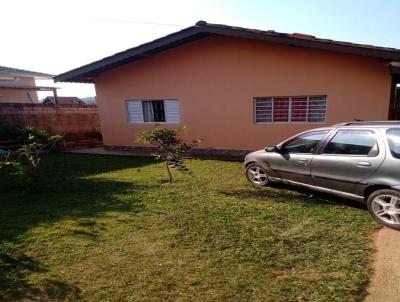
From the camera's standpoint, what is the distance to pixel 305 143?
5.53m

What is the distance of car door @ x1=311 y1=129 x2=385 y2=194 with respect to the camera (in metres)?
4.36

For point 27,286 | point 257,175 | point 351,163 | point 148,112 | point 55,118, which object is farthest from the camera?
point 55,118

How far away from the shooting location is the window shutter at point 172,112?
11289 mm

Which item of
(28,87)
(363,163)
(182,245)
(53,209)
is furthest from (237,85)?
(28,87)

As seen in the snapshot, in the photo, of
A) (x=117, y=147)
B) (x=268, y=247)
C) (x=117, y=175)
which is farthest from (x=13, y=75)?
(x=268, y=247)

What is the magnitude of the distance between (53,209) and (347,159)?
16.8 ft

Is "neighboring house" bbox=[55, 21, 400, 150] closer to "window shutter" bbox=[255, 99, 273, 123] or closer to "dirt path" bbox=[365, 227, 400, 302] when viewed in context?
"window shutter" bbox=[255, 99, 273, 123]

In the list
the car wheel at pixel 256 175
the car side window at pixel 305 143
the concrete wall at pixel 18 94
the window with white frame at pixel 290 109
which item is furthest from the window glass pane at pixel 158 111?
the concrete wall at pixel 18 94

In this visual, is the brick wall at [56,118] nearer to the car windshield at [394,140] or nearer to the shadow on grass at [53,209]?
the shadow on grass at [53,209]

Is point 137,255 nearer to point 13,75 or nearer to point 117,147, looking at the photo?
point 117,147

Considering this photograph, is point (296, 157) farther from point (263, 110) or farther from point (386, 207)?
point (263, 110)

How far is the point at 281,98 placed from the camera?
9.59m

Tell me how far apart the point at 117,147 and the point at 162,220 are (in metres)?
8.80

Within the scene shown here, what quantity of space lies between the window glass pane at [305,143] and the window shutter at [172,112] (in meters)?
6.13
